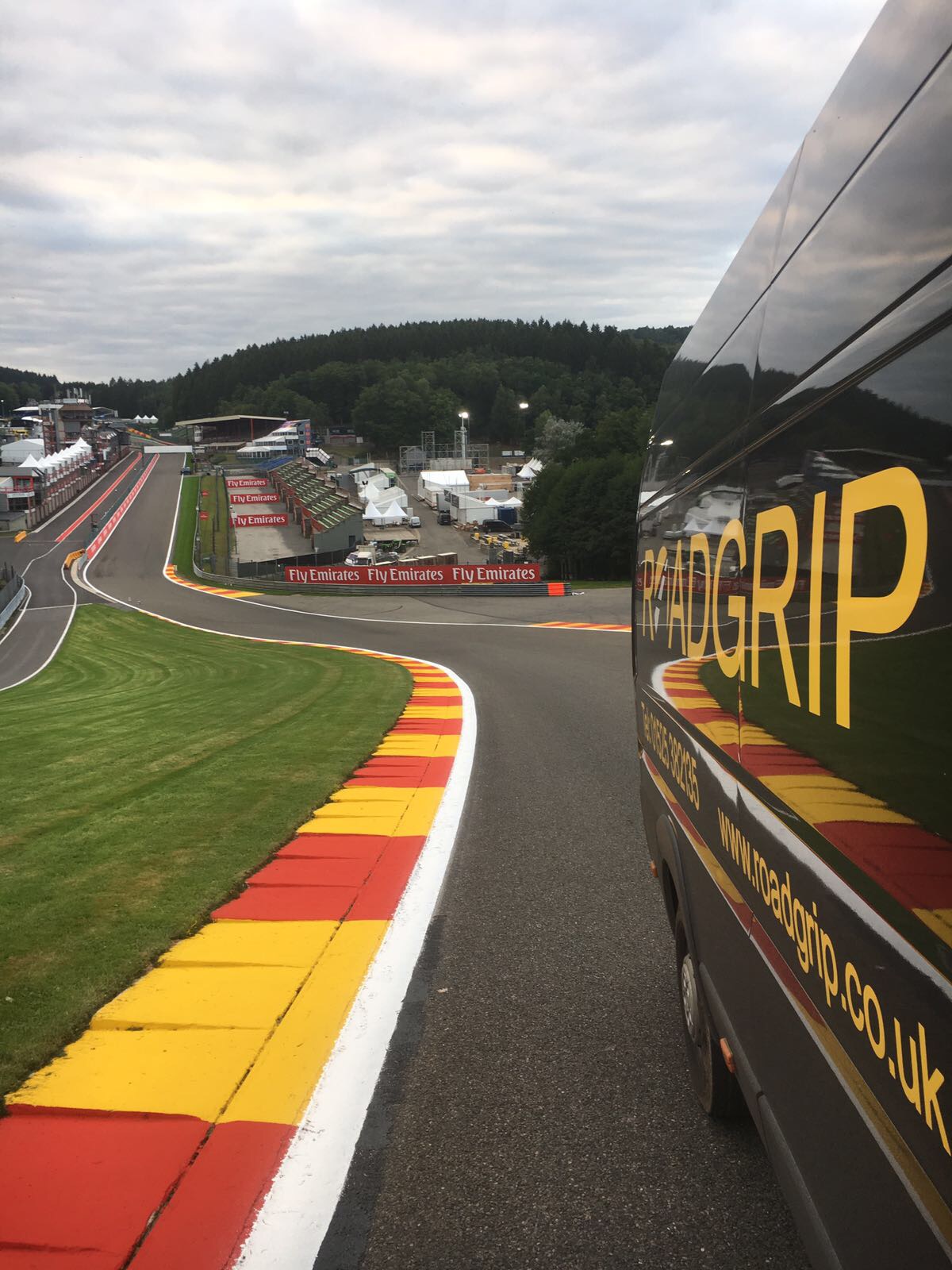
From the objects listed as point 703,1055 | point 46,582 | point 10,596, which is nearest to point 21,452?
point 46,582

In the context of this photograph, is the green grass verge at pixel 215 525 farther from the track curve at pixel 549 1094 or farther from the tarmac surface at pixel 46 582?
the track curve at pixel 549 1094

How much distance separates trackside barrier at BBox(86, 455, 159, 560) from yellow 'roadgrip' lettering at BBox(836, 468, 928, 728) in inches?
2923

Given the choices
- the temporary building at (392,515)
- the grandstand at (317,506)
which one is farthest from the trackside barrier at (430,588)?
the temporary building at (392,515)

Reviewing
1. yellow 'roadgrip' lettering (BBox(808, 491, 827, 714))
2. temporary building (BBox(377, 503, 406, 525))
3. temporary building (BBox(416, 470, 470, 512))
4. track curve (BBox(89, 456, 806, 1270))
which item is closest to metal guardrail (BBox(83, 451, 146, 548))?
temporary building (BBox(377, 503, 406, 525))

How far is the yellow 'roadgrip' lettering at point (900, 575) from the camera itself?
173cm

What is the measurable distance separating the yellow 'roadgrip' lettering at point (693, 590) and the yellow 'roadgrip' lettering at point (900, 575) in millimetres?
1502

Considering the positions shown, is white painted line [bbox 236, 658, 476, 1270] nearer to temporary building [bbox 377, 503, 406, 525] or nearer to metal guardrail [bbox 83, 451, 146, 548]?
temporary building [bbox 377, 503, 406, 525]

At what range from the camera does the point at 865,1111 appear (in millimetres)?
2012

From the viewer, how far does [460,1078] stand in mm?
4312

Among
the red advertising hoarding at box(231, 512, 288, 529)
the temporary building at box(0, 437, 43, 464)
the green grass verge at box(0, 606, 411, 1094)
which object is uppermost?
the temporary building at box(0, 437, 43, 464)

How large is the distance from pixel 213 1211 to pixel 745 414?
3383 millimetres

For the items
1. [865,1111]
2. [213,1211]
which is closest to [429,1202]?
[213,1211]

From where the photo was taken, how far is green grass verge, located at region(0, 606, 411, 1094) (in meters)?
5.21

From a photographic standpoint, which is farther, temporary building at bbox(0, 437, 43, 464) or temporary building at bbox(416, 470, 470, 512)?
temporary building at bbox(0, 437, 43, 464)
